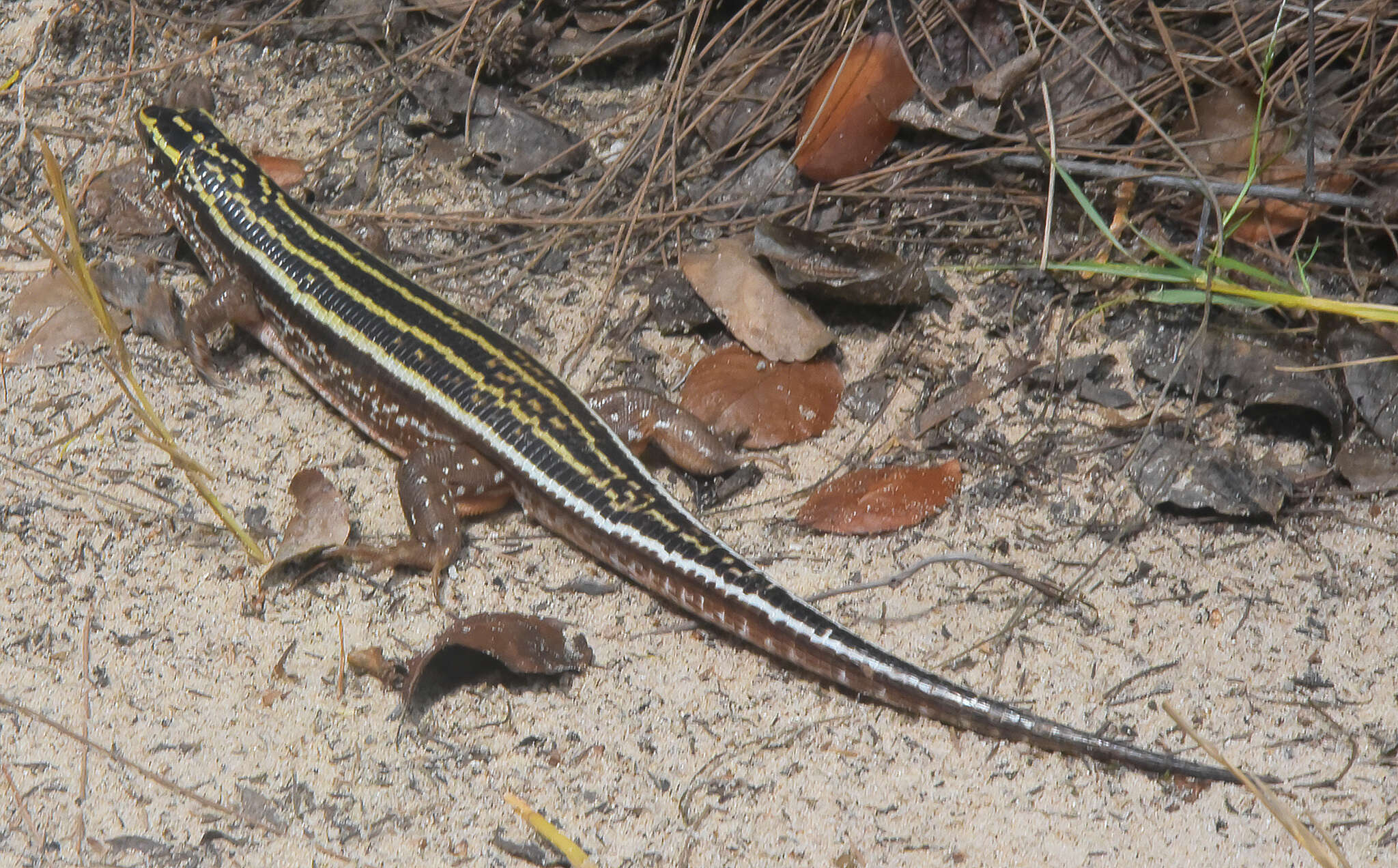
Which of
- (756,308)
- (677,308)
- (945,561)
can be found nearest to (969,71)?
(756,308)

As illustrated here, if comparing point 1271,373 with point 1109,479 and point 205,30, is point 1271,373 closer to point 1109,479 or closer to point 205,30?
point 1109,479

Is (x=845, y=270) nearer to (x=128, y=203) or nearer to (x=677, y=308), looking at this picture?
→ (x=677, y=308)

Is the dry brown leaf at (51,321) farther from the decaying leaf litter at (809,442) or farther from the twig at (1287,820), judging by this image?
the twig at (1287,820)

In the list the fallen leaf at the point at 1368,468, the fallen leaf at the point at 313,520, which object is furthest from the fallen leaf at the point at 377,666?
the fallen leaf at the point at 1368,468

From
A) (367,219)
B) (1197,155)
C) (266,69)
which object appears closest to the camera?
(1197,155)

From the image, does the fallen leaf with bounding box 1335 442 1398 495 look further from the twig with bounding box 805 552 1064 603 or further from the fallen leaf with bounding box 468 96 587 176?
the fallen leaf with bounding box 468 96 587 176

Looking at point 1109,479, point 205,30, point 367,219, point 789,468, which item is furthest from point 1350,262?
point 205,30
